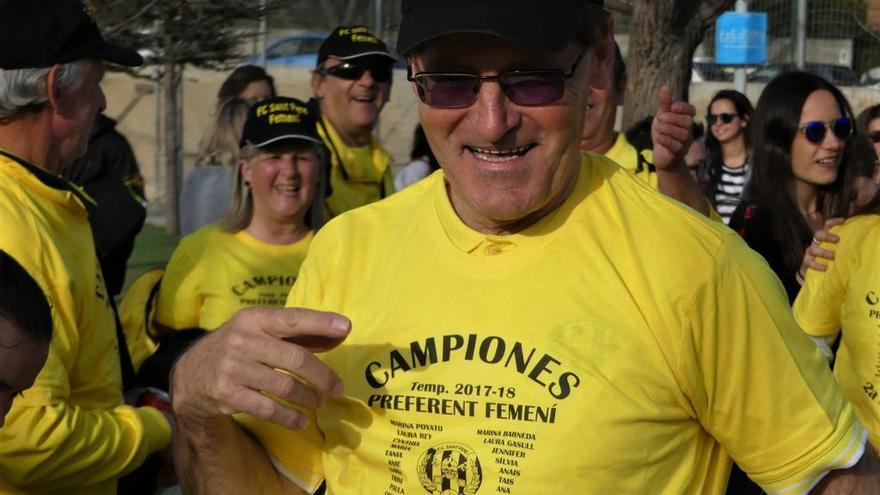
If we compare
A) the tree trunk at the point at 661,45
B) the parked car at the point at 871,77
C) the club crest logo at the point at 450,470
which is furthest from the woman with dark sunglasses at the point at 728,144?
the club crest logo at the point at 450,470

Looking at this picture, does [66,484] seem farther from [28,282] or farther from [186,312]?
[186,312]

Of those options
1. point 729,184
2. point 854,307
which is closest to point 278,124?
point 854,307

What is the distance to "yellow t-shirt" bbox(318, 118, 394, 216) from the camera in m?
6.64

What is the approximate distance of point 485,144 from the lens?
2.27 metres

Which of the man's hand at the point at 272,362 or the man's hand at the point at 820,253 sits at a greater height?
the man's hand at the point at 272,362

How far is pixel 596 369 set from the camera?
219 centimetres

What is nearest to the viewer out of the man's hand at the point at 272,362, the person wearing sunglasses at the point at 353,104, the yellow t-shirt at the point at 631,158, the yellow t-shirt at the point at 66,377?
the man's hand at the point at 272,362

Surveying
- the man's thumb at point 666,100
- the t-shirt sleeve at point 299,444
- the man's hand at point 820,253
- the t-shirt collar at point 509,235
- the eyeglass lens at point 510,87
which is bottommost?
the man's hand at point 820,253

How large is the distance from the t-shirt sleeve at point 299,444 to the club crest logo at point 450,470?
318mm

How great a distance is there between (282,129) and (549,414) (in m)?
3.58

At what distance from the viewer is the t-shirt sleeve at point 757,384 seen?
2172 mm

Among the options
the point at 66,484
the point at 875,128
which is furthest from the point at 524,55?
the point at 875,128

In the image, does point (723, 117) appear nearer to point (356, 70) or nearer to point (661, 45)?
point (661, 45)

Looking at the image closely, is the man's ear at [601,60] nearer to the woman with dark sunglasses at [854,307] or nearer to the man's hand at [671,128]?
the man's hand at [671,128]
